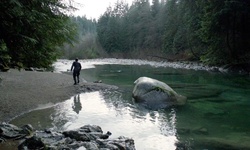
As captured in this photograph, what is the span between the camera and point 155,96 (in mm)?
17000

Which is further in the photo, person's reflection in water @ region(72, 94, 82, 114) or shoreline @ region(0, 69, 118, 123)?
person's reflection in water @ region(72, 94, 82, 114)

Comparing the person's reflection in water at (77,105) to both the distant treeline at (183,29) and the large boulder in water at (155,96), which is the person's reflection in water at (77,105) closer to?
the large boulder in water at (155,96)

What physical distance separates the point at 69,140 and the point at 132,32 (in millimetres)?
81650

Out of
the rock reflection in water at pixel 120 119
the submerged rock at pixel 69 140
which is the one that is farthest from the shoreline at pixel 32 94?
the submerged rock at pixel 69 140

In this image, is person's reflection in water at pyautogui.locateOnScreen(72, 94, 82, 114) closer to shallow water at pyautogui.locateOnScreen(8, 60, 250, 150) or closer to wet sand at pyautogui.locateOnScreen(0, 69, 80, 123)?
shallow water at pyautogui.locateOnScreen(8, 60, 250, 150)

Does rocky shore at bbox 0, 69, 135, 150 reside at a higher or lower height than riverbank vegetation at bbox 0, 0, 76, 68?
lower

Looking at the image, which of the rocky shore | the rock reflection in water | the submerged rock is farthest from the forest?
the rock reflection in water

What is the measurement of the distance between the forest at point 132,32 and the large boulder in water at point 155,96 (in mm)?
5959

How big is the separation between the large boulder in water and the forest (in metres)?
5.96

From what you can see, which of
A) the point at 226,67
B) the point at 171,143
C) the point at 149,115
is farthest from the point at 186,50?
the point at 171,143

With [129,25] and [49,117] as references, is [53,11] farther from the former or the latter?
[129,25]

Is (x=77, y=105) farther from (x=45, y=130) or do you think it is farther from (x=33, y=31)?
(x=33, y=31)

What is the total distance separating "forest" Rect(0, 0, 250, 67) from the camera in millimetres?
7332

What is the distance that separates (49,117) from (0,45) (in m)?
7.45
